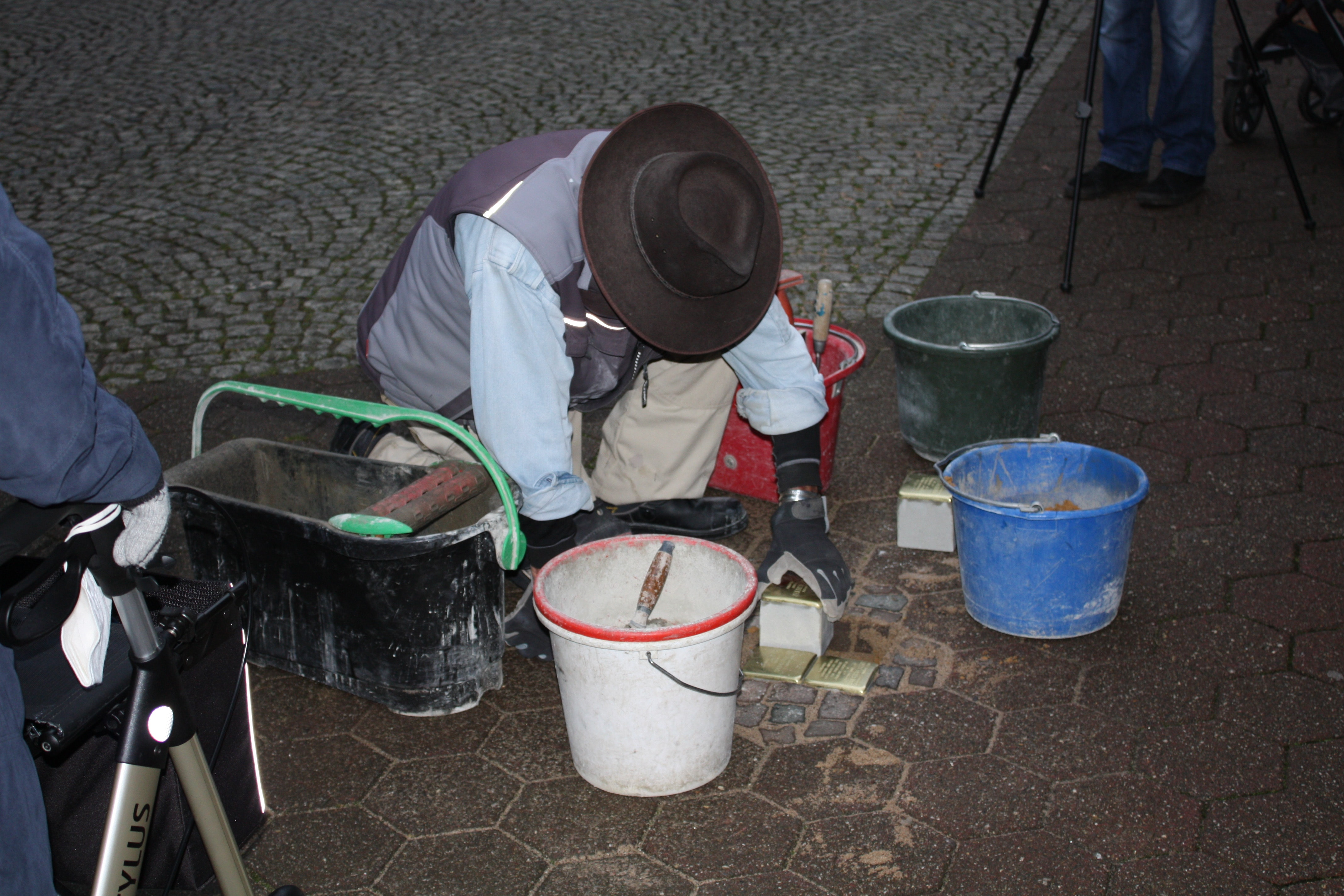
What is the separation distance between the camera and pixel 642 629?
2561 mm

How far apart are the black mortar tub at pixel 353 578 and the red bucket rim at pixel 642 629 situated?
0.21 metres

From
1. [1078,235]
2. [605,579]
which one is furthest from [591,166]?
[1078,235]

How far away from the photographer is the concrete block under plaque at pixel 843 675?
118 inches

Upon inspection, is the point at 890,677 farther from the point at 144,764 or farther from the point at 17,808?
the point at 17,808

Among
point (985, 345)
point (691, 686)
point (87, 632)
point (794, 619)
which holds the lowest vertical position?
point (794, 619)

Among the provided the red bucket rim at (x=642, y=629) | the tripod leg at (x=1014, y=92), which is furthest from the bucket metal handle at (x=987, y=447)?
the tripod leg at (x=1014, y=92)

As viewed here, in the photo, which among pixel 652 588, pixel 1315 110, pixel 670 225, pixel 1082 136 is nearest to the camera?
pixel 670 225

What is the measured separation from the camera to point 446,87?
8156mm

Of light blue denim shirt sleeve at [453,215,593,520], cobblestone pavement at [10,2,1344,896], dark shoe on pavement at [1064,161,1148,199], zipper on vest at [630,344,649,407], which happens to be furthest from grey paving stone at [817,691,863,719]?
dark shoe on pavement at [1064,161,1148,199]

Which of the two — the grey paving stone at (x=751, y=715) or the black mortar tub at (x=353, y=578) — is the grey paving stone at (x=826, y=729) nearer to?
the grey paving stone at (x=751, y=715)

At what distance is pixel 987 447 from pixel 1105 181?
338cm

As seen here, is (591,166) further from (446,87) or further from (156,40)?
(156,40)

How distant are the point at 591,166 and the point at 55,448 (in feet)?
4.49

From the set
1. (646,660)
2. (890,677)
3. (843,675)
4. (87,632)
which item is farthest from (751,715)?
(87,632)
